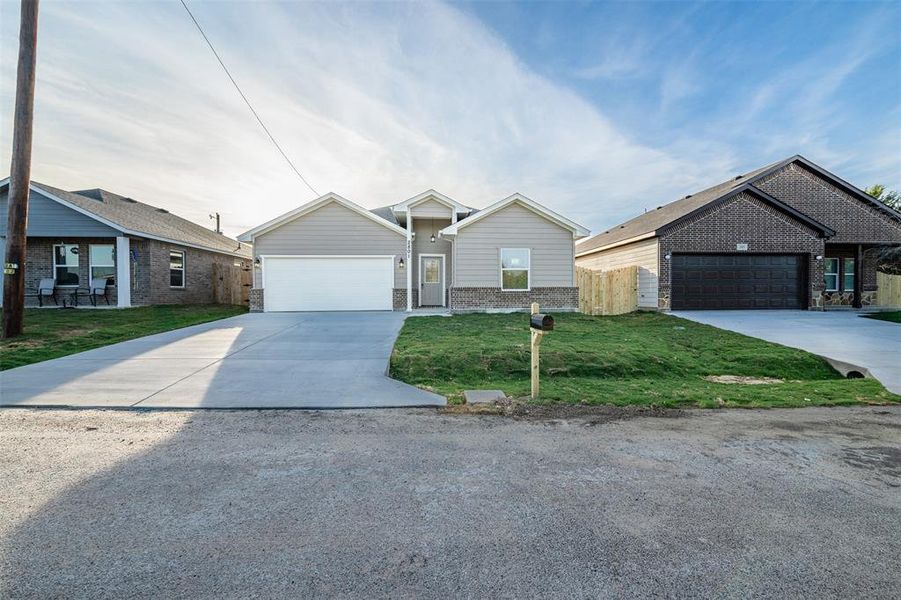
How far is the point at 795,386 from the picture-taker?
248 inches

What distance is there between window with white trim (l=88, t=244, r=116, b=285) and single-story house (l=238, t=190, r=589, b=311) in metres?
5.66

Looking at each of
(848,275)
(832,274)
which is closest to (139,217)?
(832,274)

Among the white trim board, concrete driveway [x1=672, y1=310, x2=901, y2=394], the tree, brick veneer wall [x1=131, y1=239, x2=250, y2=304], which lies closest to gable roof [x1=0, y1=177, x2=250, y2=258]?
brick veneer wall [x1=131, y1=239, x2=250, y2=304]

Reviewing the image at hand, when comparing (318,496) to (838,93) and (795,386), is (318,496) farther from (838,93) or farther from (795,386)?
(838,93)

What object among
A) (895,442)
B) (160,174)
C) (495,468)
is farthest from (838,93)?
(160,174)

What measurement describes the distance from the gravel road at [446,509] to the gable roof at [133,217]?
14721 mm

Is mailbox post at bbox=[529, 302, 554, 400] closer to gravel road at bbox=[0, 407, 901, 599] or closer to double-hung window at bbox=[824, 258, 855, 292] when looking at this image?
gravel road at bbox=[0, 407, 901, 599]

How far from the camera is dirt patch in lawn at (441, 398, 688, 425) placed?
4.68 meters

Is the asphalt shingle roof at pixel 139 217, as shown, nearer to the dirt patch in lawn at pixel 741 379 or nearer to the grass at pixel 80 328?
the grass at pixel 80 328

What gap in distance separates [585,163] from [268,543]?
17.7 meters

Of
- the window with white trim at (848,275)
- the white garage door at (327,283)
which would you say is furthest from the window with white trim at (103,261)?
the window with white trim at (848,275)

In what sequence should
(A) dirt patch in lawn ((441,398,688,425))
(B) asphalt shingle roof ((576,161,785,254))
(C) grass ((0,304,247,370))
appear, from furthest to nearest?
(B) asphalt shingle roof ((576,161,785,254))
(C) grass ((0,304,247,370))
(A) dirt patch in lawn ((441,398,688,425))

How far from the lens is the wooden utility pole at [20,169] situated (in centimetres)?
918

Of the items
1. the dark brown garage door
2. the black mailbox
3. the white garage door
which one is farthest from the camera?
the dark brown garage door
